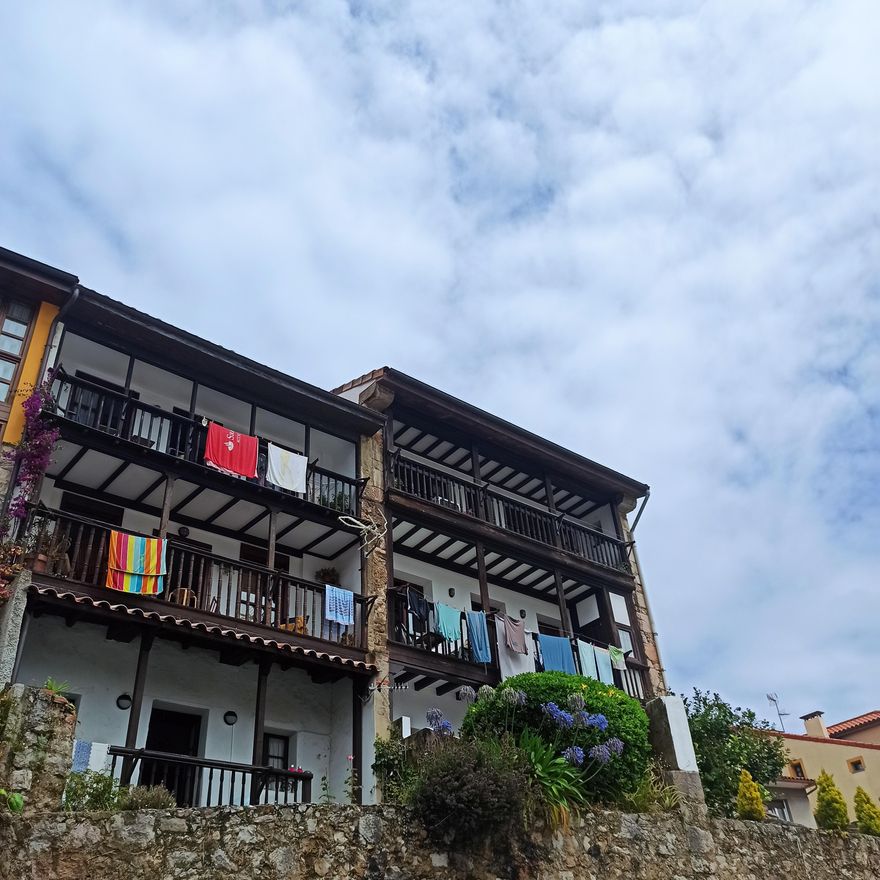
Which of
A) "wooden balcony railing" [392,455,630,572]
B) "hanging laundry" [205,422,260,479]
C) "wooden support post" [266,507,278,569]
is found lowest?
"wooden support post" [266,507,278,569]

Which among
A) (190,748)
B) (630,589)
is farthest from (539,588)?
(190,748)

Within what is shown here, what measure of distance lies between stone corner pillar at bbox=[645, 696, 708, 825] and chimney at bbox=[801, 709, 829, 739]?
81.4ft

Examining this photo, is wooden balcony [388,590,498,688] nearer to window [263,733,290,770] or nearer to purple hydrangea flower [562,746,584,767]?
window [263,733,290,770]

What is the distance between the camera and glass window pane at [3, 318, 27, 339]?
48.5ft

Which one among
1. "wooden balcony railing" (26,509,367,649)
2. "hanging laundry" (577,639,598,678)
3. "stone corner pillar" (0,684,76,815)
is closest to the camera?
"stone corner pillar" (0,684,76,815)

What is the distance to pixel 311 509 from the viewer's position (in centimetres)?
1686

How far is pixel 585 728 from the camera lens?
11.9 metres

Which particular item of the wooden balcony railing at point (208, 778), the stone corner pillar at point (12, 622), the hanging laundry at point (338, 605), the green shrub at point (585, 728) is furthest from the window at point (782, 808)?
the stone corner pillar at point (12, 622)

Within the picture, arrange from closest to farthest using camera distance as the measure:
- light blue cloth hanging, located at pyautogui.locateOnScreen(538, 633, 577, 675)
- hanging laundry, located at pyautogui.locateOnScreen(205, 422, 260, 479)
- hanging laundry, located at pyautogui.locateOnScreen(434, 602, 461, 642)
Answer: hanging laundry, located at pyautogui.locateOnScreen(205, 422, 260, 479) < hanging laundry, located at pyautogui.locateOnScreen(434, 602, 461, 642) < light blue cloth hanging, located at pyautogui.locateOnScreen(538, 633, 577, 675)

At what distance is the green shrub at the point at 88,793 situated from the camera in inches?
373

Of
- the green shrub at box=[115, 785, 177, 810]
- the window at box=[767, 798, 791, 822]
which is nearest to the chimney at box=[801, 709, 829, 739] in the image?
the window at box=[767, 798, 791, 822]

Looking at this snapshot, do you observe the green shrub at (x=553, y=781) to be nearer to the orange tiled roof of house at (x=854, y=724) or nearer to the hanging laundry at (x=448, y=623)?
the hanging laundry at (x=448, y=623)

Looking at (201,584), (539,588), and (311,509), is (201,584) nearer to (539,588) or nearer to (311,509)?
(311,509)

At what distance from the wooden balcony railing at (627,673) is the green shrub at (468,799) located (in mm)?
8144
